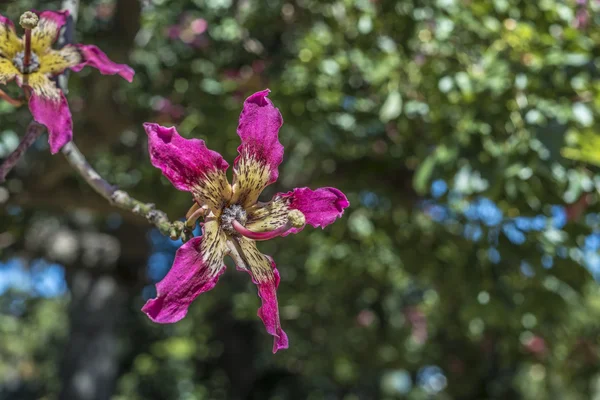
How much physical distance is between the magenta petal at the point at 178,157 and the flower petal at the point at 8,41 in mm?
321

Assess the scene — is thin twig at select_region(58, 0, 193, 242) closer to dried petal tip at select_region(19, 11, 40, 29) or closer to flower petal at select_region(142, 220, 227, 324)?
flower petal at select_region(142, 220, 227, 324)

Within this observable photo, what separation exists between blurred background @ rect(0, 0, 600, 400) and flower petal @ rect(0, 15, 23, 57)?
0.77 m

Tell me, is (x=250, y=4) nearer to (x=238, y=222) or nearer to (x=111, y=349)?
(x=238, y=222)

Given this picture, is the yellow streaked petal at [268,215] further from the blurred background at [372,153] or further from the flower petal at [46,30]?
the blurred background at [372,153]

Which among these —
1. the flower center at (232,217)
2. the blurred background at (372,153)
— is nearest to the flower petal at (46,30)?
the flower center at (232,217)

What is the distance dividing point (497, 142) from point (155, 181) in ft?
5.39

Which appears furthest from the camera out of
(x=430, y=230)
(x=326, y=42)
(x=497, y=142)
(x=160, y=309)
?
(x=430, y=230)

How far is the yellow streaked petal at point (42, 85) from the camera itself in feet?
3.69

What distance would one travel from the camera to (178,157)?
1008 millimetres

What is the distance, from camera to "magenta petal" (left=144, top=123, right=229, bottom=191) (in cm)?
100

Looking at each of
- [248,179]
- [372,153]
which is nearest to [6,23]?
[248,179]

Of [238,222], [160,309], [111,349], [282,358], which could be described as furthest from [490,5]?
[282,358]

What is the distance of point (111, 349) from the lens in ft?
18.3

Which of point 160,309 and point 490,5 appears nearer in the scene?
point 160,309
